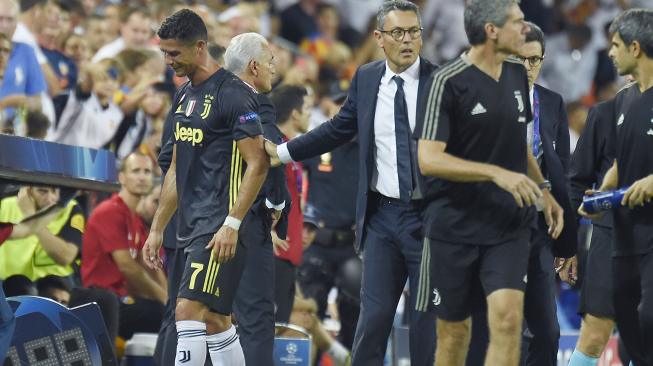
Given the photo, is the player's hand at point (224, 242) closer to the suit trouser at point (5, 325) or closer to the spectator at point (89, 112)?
the suit trouser at point (5, 325)

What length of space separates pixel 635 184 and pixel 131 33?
692 cm

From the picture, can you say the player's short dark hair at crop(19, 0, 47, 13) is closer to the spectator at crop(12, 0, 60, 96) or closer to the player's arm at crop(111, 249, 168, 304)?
the spectator at crop(12, 0, 60, 96)

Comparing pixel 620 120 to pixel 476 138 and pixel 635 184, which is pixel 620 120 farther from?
pixel 476 138

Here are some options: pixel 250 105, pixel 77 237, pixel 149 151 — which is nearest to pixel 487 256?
pixel 250 105

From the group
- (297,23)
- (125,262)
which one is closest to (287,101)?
(125,262)

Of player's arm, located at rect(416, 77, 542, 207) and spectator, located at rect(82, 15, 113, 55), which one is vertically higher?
spectator, located at rect(82, 15, 113, 55)

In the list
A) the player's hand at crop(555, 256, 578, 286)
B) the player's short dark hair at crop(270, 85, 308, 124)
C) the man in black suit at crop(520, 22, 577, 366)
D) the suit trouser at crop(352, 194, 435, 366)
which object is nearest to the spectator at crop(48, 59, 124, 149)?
the player's short dark hair at crop(270, 85, 308, 124)

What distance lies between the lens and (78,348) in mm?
9500

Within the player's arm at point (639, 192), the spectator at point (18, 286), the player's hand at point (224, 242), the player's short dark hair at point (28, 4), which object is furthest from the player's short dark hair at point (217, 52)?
the player's arm at point (639, 192)

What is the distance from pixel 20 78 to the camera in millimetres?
12078

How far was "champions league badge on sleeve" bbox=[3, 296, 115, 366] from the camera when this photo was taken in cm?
922

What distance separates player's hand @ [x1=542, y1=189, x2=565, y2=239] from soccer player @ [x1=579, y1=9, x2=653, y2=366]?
458 mm

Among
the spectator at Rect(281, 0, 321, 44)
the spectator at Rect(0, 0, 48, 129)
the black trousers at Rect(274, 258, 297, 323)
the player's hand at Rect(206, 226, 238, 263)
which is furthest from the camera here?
the spectator at Rect(281, 0, 321, 44)

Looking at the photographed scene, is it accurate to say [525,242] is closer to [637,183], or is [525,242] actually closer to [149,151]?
[637,183]
